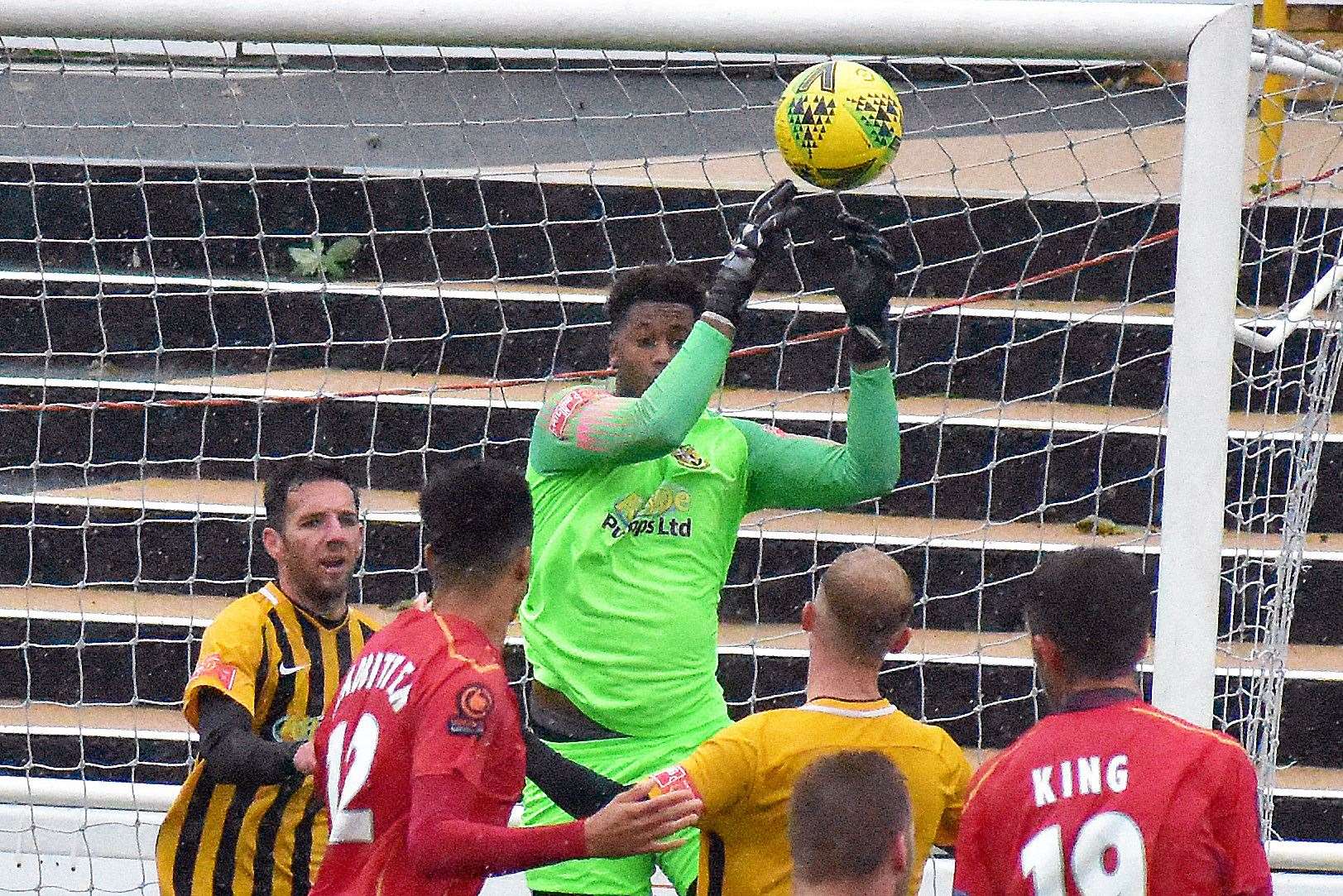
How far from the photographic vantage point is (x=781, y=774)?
111 inches

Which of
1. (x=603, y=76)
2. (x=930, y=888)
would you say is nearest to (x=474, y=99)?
(x=603, y=76)

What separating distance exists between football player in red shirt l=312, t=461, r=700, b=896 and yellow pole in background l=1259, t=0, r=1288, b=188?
8.50 ft

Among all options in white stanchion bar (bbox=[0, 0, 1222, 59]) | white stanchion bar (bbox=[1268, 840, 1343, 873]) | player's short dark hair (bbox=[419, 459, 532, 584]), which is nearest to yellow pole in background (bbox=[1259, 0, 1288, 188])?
white stanchion bar (bbox=[0, 0, 1222, 59])

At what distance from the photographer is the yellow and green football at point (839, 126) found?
3.57 meters

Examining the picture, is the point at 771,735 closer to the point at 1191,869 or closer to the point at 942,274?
the point at 1191,869

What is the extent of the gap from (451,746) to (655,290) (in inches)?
53.3

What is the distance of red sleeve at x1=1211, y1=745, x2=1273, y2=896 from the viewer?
2.59 meters

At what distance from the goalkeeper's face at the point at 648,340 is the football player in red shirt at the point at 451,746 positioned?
0.76 metres

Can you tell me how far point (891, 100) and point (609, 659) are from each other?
4.43 ft

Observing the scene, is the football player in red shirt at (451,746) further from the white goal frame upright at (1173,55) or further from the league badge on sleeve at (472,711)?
the white goal frame upright at (1173,55)

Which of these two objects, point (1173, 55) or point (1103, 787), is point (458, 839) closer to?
point (1103, 787)

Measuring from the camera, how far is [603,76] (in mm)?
7977

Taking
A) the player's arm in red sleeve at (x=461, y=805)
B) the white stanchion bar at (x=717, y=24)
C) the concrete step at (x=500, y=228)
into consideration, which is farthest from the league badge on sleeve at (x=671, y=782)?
the concrete step at (x=500, y=228)

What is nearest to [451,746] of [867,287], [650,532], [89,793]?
[650,532]
